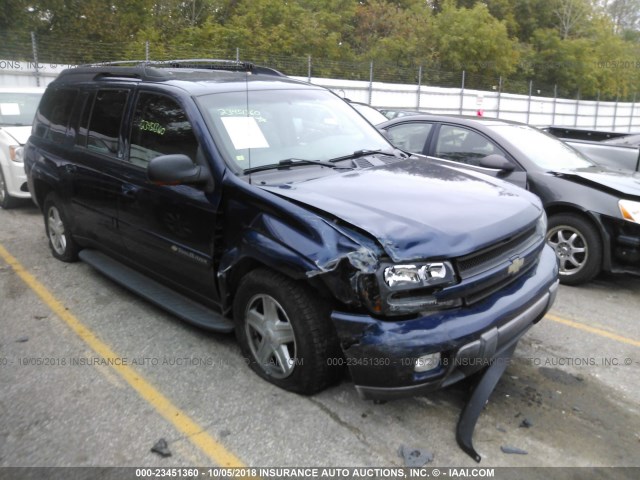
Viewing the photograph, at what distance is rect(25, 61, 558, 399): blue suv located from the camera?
281 cm

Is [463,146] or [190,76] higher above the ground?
[190,76]

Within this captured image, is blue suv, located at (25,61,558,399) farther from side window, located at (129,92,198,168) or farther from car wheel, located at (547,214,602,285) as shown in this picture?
car wheel, located at (547,214,602,285)

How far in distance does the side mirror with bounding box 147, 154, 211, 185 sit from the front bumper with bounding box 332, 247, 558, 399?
4.32ft

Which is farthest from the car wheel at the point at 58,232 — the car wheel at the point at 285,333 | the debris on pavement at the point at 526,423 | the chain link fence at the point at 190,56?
the chain link fence at the point at 190,56

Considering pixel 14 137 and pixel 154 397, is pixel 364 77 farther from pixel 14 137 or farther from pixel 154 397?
pixel 154 397

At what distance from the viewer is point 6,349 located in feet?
13.2

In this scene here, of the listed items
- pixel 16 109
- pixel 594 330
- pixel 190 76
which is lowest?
pixel 594 330

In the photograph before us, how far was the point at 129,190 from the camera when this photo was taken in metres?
4.24

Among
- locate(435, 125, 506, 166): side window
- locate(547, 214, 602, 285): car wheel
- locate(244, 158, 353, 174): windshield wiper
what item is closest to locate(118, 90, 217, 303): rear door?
locate(244, 158, 353, 174): windshield wiper

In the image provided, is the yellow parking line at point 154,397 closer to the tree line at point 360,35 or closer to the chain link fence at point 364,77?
the chain link fence at point 364,77

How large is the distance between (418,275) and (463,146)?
3.82 meters

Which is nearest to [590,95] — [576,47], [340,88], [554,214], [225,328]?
[576,47]

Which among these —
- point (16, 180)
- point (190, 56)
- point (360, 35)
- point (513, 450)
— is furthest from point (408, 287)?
point (360, 35)

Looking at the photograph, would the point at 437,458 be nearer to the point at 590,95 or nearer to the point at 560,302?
the point at 560,302
